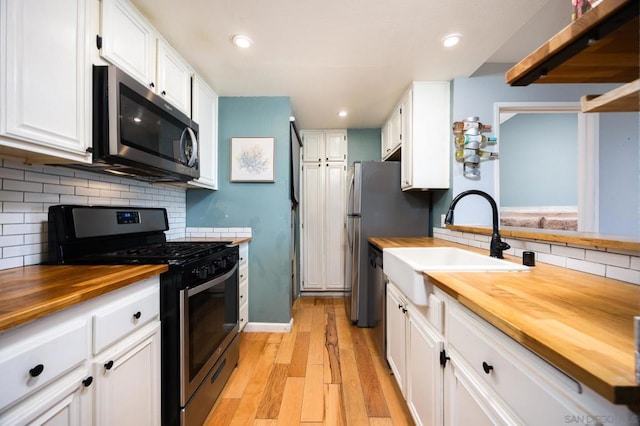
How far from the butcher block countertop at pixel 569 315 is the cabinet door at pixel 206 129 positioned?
6.55ft

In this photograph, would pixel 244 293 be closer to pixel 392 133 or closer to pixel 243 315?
pixel 243 315

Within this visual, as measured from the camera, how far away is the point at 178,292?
1.19 m

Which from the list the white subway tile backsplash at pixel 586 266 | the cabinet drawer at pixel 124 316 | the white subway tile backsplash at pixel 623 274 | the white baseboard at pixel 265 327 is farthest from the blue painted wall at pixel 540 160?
the cabinet drawer at pixel 124 316

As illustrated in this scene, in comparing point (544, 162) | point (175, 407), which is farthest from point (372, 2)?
point (544, 162)

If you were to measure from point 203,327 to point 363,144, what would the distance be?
2959 mm

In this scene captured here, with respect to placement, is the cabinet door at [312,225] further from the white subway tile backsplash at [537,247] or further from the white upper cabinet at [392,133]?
the white subway tile backsplash at [537,247]

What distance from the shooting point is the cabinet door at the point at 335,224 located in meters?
3.43

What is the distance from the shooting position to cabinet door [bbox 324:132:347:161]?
3.46m

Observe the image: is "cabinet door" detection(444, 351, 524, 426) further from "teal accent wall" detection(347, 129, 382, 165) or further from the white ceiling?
"teal accent wall" detection(347, 129, 382, 165)

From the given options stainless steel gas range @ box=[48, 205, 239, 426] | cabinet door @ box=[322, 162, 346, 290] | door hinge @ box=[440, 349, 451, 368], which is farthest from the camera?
cabinet door @ box=[322, 162, 346, 290]

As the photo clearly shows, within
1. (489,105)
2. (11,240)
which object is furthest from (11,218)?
(489,105)

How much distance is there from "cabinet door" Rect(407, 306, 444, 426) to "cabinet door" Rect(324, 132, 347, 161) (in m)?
2.55

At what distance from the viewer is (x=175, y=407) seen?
1.15m

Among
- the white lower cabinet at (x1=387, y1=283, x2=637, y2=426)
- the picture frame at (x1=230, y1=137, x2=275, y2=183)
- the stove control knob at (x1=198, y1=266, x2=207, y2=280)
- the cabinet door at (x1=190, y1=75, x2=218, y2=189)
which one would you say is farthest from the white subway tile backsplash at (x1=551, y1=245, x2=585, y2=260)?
the cabinet door at (x1=190, y1=75, x2=218, y2=189)
